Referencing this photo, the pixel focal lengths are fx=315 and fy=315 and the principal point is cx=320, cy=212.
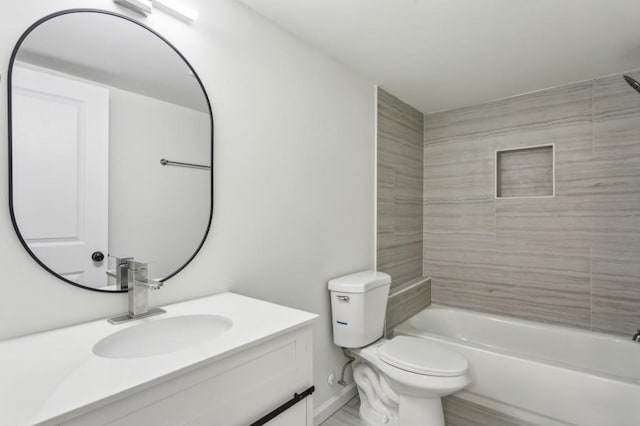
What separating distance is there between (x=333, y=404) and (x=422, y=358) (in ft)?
2.32

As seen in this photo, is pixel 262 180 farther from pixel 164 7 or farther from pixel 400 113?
pixel 400 113

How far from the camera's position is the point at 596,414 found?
1.72 m

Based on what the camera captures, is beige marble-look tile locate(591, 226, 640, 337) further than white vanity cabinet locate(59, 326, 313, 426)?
Yes

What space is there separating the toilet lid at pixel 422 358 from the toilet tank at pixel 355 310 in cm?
14

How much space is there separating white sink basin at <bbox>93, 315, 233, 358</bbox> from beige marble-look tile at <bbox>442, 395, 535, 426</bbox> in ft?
5.69

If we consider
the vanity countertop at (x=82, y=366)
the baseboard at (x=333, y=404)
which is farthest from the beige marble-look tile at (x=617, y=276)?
the vanity countertop at (x=82, y=366)

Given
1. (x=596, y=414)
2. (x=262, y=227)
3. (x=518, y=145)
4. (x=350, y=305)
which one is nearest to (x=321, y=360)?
(x=350, y=305)

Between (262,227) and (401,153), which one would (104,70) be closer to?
(262,227)

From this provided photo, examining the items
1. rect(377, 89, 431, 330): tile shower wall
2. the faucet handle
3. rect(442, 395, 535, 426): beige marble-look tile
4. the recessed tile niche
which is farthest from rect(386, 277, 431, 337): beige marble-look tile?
the faucet handle

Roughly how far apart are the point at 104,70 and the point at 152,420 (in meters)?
1.13

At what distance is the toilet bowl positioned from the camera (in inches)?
64.8

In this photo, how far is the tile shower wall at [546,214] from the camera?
232cm

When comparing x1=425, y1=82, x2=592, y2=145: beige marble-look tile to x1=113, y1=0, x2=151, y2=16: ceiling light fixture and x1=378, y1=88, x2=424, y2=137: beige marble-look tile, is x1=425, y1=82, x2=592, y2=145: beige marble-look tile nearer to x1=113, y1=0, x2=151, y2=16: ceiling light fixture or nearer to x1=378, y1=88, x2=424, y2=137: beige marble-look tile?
x1=378, y1=88, x2=424, y2=137: beige marble-look tile

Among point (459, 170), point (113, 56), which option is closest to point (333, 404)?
point (113, 56)
